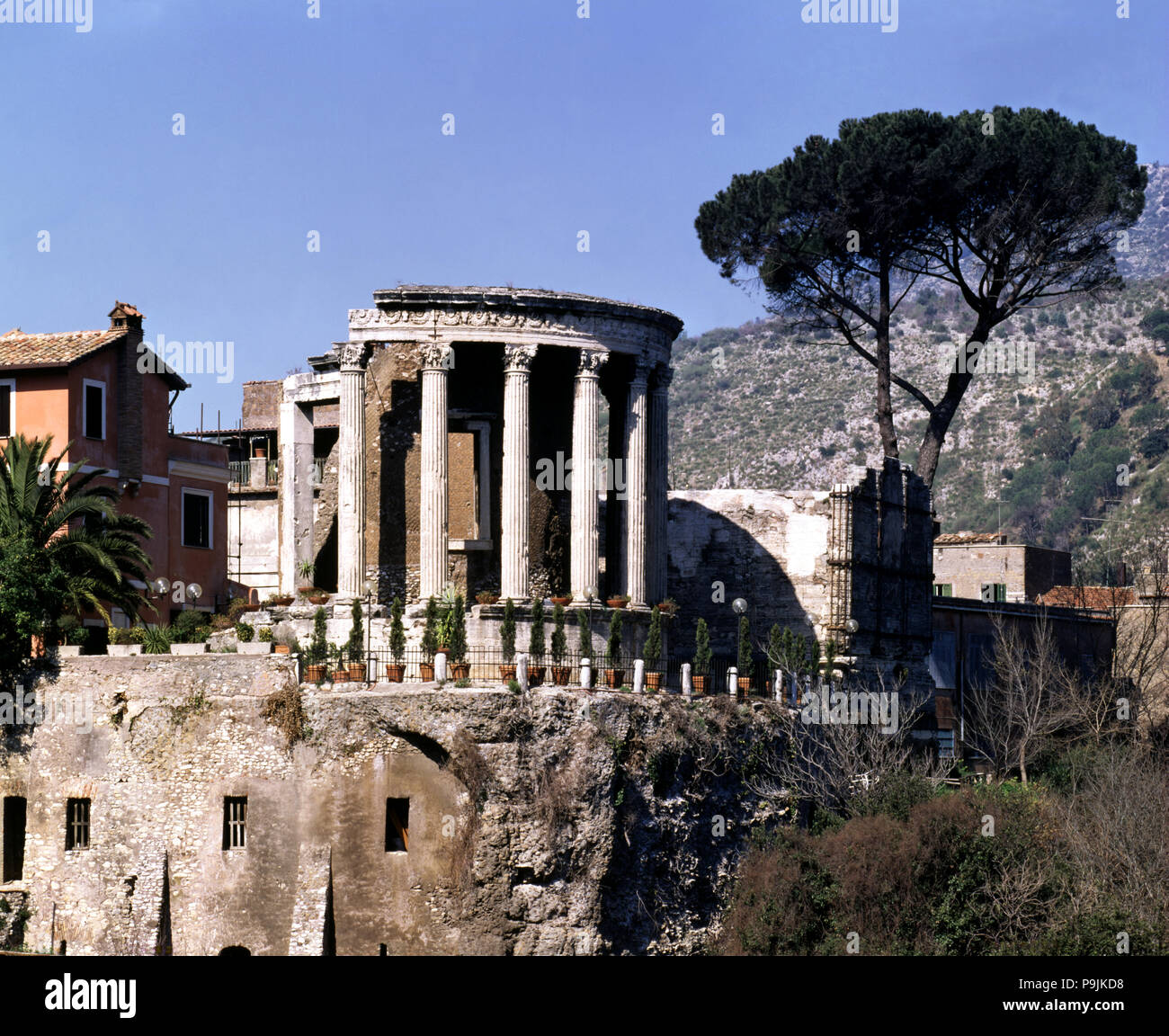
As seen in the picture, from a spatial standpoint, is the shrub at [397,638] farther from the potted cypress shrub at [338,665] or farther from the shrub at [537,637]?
the shrub at [537,637]

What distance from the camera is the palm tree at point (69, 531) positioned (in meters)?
40.1

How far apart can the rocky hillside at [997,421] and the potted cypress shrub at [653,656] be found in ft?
258

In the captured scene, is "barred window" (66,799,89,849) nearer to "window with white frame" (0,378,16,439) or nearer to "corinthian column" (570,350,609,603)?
"window with white frame" (0,378,16,439)

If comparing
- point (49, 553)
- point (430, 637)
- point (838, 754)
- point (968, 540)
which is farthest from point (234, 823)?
point (968, 540)

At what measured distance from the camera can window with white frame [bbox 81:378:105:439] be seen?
151ft

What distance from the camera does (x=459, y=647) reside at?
131ft

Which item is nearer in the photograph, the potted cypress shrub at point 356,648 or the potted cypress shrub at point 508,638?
the potted cypress shrub at point 356,648

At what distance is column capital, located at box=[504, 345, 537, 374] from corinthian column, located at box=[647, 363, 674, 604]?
3864 mm

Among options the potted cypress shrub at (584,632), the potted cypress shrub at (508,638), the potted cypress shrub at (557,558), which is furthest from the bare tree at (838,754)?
the potted cypress shrub at (557,558)

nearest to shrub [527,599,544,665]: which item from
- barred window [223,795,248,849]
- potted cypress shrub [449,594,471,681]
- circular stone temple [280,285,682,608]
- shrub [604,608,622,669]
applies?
potted cypress shrub [449,594,471,681]

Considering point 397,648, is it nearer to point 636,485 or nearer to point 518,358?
point 518,358

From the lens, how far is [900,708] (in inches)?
1940
